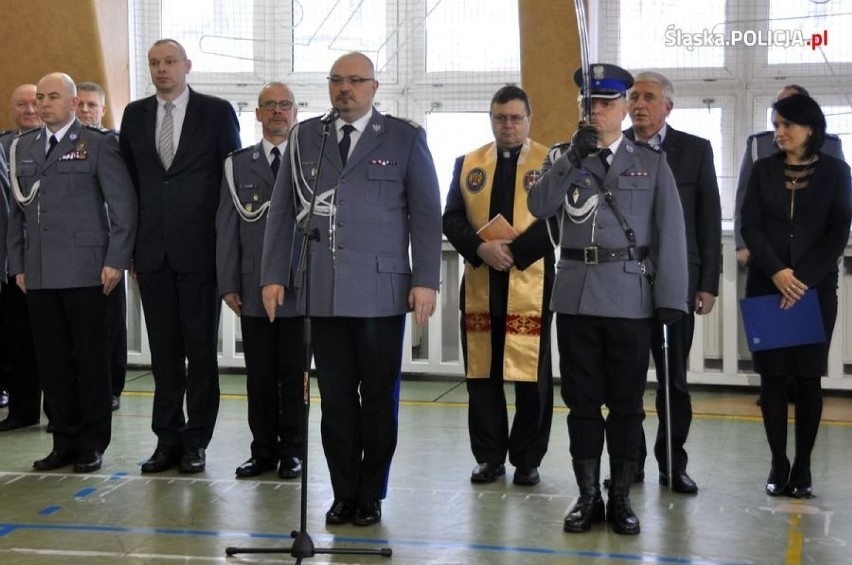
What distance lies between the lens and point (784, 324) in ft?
15.6

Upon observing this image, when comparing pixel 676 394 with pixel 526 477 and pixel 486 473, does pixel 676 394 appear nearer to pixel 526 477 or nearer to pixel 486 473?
pixel 526 477

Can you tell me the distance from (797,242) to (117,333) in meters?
3.58

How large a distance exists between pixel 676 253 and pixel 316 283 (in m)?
1.23

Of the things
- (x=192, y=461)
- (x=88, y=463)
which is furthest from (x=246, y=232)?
(x=88, y=463)

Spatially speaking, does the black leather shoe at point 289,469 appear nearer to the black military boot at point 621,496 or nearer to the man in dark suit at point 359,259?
the man in dark suit at point 359,259

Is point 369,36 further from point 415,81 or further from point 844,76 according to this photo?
point 844,76

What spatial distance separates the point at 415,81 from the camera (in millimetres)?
8203

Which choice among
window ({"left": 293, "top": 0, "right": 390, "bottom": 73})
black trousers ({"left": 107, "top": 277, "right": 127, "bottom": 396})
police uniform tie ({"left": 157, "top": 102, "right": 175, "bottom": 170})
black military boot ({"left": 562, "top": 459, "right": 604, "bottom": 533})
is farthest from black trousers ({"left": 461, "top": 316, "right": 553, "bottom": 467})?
window ({"left": 293, "top": 0, "right": 390, "bottom": 73})

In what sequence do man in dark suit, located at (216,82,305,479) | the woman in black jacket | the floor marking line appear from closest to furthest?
the floor marking line
the woman in black jacket
man in dark suit, located at (216,82,305,479)

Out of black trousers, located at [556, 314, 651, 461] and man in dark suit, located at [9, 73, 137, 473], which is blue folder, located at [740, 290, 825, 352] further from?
man in dark suit, located at [9, 73, 137, 473]

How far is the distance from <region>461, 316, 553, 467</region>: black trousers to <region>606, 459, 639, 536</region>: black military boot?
2.44 feet

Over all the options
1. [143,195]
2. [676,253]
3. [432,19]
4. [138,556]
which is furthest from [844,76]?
[138,556]

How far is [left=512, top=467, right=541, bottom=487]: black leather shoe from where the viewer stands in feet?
16.4

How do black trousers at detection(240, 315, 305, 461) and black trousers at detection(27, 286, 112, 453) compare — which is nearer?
black trousers at detection(240, 315, 305, 461)
